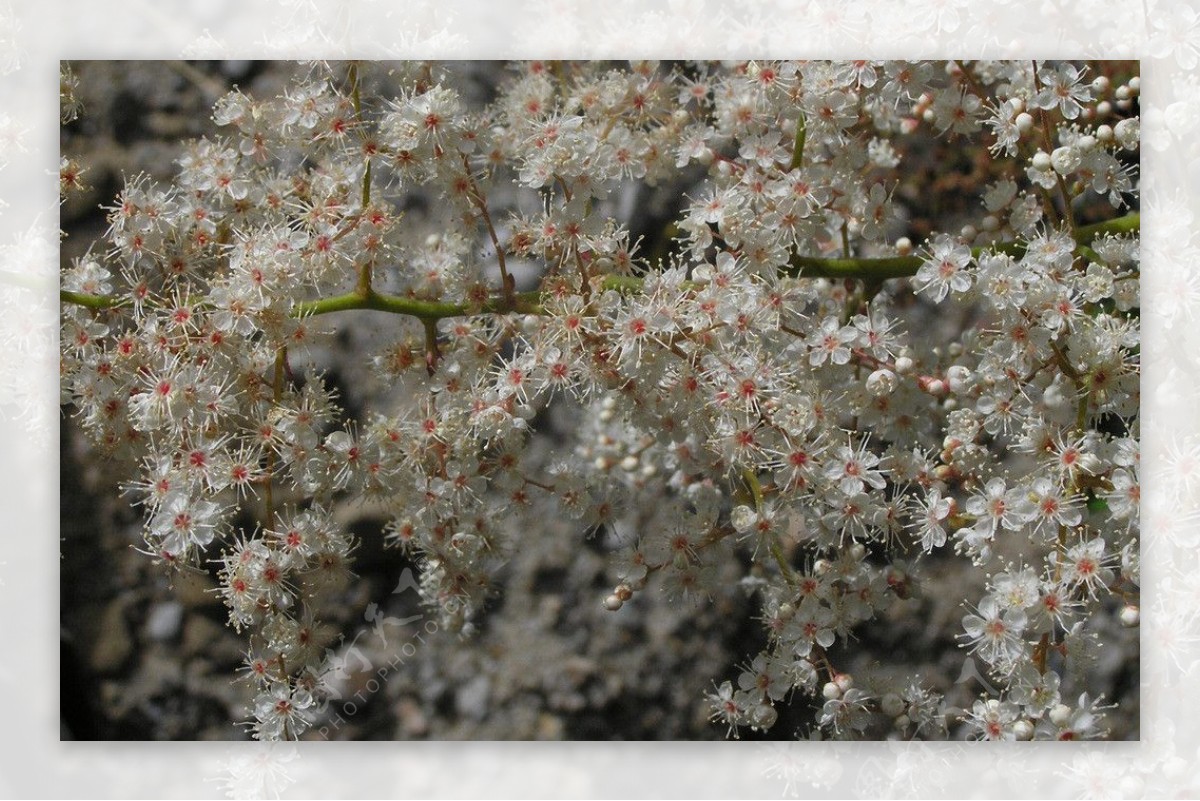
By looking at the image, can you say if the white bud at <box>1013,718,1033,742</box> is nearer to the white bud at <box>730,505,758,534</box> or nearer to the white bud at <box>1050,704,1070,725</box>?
the white bud at <box>1050,704,1070,725</box>

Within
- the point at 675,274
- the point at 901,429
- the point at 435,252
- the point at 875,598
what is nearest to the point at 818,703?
the point at 875,598

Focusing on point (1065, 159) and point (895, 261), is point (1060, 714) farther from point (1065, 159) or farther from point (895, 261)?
point (1065, 159)

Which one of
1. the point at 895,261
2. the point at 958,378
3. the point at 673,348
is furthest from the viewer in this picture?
the point at 895,261

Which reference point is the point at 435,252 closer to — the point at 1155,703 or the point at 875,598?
the point at 875,598

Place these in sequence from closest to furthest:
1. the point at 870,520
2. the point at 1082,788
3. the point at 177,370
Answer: the point at 177,370
the point at 870,520
the point at 1082,788

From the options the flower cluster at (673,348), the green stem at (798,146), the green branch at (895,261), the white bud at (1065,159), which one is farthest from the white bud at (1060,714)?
the green stem at (798,146)

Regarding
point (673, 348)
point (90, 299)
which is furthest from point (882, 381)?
point (90, 299)

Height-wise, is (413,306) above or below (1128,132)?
below

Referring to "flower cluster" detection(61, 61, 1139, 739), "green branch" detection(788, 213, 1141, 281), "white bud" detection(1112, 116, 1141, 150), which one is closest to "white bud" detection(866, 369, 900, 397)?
"flower cluster" detection(61, 61, 1139, 739)
